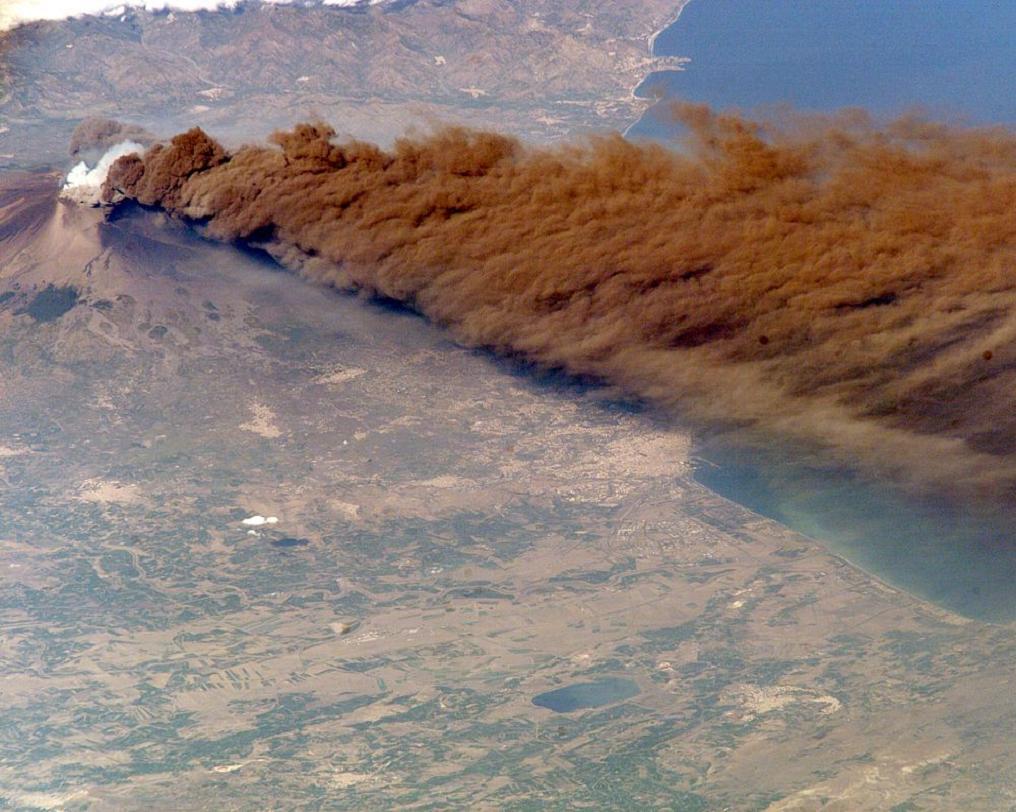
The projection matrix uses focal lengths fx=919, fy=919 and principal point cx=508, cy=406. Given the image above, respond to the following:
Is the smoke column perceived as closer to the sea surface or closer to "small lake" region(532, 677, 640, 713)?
the sea surface

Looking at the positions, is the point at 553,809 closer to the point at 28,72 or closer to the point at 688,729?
the point at 688,729

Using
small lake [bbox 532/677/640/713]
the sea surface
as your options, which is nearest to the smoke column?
the sea surface

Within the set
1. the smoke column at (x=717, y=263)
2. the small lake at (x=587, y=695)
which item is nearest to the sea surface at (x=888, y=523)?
the smoke column at (x=717, y=263)

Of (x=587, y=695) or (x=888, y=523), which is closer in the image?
(x=587, y=695)

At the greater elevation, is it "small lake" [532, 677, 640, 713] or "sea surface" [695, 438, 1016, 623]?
"sea surface" [695, 438, 1016, 623]

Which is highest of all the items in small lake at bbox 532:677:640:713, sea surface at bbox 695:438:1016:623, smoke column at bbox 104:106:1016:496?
smoke column at bbox 104:106:1016:496

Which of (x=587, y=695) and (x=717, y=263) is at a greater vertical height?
(x=717, y=263)

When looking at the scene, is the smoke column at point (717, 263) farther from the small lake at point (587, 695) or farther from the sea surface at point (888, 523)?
the small lake at point (587, 695)

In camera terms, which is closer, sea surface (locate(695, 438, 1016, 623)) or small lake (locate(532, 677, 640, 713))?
small lake (locate(532, 677, 640, 713))
